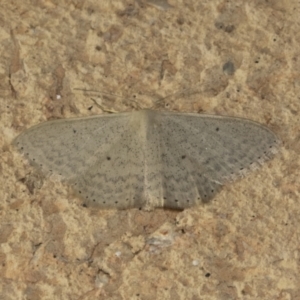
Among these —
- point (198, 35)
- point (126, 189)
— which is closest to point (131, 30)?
point (198, 35)

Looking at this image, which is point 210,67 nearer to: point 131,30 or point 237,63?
point 237,63

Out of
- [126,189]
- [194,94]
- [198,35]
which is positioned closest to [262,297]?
[126,189]

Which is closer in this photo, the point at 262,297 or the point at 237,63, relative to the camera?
the point at 262,297

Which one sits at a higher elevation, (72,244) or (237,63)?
(237,63)

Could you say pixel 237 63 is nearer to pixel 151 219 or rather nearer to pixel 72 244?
pixel 151 219

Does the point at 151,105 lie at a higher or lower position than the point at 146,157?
higher

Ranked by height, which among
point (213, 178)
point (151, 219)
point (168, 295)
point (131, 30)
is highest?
point (131, 30)

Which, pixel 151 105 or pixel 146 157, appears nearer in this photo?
pixel 146 157
